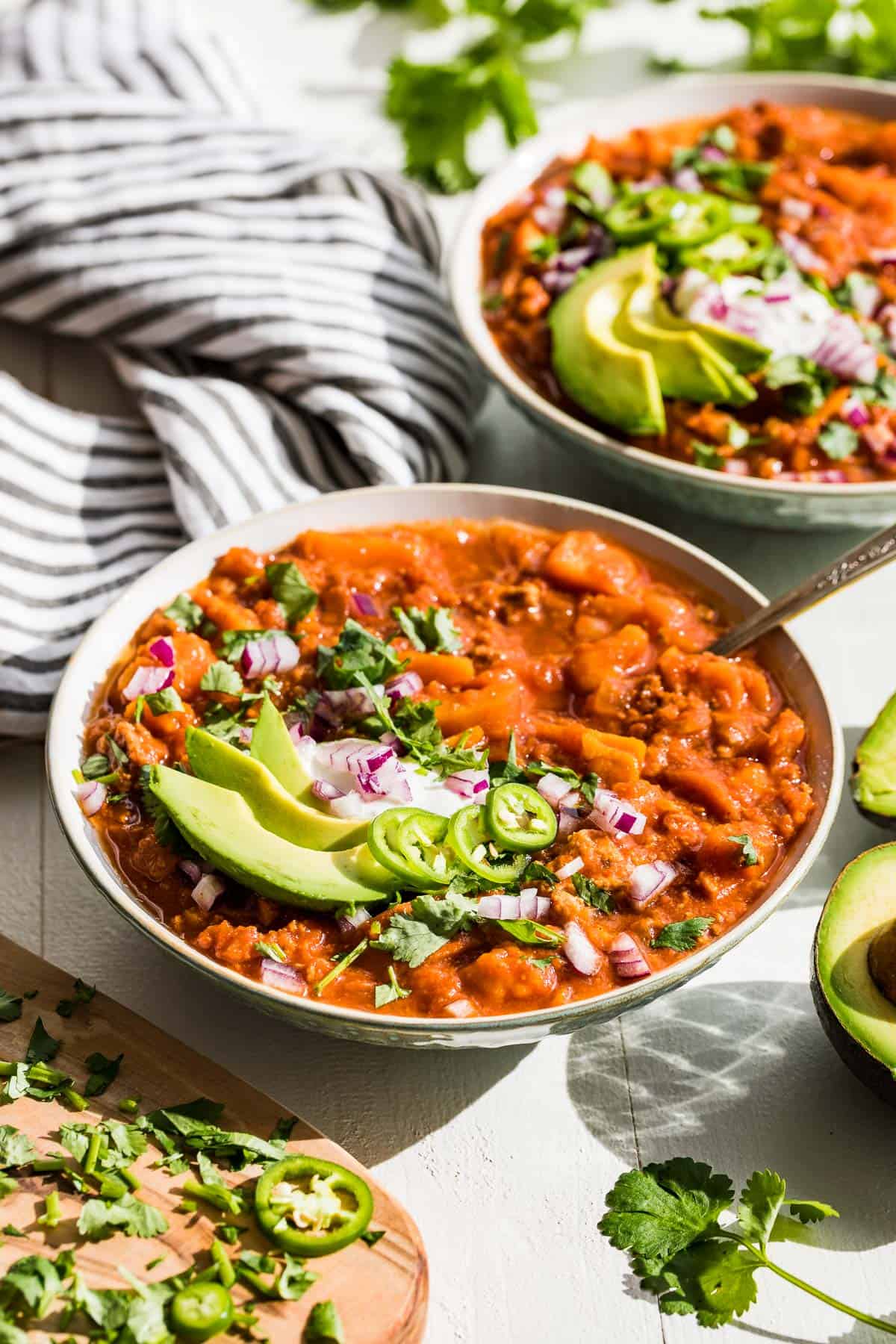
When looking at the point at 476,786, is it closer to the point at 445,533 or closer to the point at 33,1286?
the point at 445,533

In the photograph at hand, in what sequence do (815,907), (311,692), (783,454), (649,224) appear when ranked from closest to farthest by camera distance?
(311,692) < (815,907) < (783,454) < (649,224)

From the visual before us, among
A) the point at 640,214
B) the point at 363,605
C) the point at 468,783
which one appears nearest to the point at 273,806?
the point at 468,783

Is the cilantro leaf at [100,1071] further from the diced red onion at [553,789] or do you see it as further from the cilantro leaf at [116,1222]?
the diced red onion at [553,789]

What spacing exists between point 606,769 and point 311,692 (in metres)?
0.70

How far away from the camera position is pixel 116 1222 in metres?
2.93

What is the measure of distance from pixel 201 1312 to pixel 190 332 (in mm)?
2972

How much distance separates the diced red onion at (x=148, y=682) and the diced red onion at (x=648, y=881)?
3.82ft

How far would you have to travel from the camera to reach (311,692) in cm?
363

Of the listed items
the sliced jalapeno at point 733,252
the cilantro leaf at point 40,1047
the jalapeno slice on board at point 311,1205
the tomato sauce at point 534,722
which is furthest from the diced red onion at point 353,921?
the sliced jalapeno at point 733,252

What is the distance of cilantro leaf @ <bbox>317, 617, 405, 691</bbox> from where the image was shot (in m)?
3.62

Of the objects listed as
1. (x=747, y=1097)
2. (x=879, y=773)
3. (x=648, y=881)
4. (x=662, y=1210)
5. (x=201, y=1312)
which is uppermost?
(x=648, y=881)

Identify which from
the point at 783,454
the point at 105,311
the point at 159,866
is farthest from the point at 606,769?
the point at 105,311

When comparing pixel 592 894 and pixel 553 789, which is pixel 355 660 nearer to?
pixel 553 789

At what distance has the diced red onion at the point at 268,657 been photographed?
370cm
